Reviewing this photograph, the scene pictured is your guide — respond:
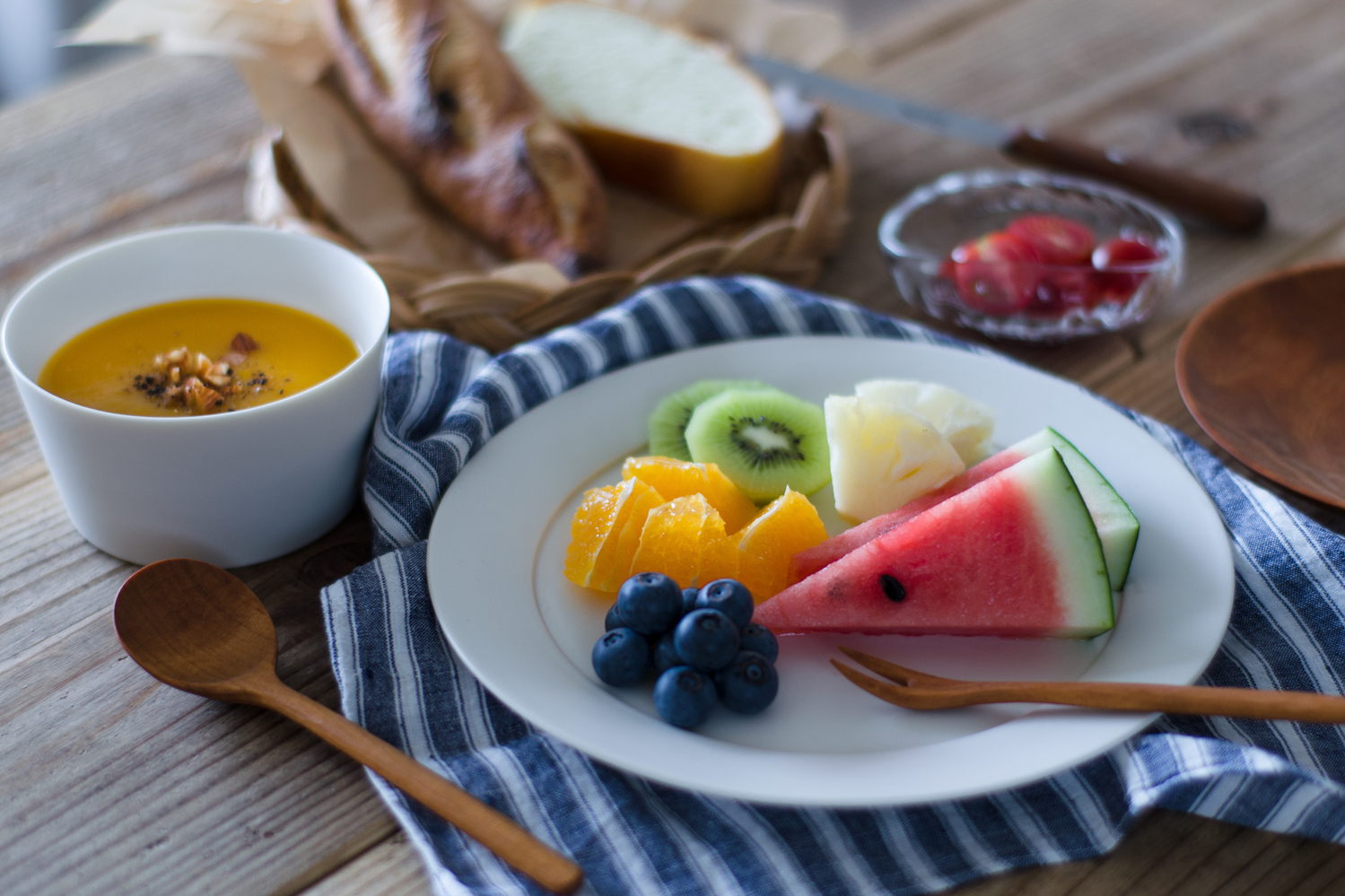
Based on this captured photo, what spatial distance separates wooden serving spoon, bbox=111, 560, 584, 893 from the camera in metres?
0.93

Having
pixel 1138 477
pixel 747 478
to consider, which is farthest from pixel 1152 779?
pixel 747 478

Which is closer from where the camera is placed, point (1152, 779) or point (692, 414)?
point (1152, 779)

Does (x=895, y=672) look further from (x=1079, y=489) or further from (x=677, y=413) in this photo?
(x=677, y=413)

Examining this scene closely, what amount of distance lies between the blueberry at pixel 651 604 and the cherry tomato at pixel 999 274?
2.76 feet

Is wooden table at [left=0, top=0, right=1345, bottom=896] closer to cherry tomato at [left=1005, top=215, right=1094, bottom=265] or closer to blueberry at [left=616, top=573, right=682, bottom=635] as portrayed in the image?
cherry tomato at [left=1005, top=215, right=1094, bottom=265]

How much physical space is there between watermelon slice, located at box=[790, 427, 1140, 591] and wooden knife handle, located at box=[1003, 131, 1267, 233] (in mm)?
894

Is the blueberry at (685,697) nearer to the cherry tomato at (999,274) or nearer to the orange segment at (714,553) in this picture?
the orange segment at (714,553)

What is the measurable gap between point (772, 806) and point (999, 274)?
97cm

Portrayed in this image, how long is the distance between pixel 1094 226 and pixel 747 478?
0.96 meters

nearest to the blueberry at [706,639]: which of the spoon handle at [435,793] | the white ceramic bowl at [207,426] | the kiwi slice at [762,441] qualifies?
the spoon handle at [435,793]

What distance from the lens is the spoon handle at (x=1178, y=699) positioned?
0.96 meters

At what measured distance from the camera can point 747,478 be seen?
1360mm

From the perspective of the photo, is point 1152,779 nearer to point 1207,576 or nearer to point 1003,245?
point 1207,576

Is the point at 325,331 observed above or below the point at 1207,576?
above
